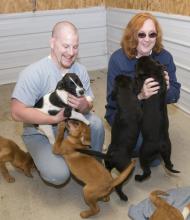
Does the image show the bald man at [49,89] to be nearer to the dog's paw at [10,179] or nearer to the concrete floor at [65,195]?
the concrete floor at [65,195]

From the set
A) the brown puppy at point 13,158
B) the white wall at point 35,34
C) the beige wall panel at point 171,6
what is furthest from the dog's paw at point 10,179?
the white wall at point 35,34

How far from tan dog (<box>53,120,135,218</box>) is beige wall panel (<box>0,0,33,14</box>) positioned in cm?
274

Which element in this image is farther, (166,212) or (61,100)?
(61,100)

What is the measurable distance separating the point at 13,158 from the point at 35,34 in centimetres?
261

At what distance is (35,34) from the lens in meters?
4.57

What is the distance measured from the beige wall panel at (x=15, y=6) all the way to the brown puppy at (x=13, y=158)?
2523 millimetres

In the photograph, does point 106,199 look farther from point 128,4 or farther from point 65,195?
point 128,4

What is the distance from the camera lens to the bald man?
6.79 ft

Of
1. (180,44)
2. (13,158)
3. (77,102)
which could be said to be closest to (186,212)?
(77,102)

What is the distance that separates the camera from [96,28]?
16.0 ft

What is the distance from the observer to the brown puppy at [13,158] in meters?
2.33

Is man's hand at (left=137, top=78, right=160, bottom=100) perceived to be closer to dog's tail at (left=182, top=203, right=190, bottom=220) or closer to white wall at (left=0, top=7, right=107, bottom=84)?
dog's tail at (left=182, top=203, right=190, bottom=220)

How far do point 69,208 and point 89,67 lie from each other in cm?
314

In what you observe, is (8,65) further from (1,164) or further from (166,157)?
(166,157)
